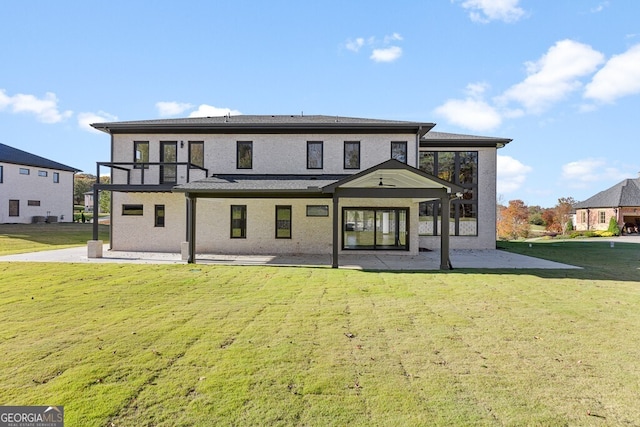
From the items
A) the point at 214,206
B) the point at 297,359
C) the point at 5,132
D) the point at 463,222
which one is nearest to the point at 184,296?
the point at 297,359

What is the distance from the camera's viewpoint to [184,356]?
4566mm

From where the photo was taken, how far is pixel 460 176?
64.0 feet

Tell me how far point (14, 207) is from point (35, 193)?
8.25 feet

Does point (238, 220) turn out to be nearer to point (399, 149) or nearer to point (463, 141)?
point (399, 149)

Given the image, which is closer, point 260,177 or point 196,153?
point 260,177

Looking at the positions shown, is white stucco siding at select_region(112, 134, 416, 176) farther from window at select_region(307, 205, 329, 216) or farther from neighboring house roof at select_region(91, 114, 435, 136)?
window at select_region(307, 205, 329, 216)

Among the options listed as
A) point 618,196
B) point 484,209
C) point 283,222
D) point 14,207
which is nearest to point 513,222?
point 618,196

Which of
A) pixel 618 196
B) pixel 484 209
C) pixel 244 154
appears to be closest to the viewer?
pixel 244 154

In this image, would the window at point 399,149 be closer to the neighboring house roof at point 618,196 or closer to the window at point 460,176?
the window at point 460,176

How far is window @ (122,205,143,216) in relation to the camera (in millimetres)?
16703

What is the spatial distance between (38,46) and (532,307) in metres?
20.1

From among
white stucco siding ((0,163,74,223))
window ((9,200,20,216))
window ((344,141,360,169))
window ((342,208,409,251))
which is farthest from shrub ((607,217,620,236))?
window ((9,200,20,216))

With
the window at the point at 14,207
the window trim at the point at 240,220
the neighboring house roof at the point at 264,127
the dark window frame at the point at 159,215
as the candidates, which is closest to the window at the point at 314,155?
the neighboring house roof at the point at 264,127

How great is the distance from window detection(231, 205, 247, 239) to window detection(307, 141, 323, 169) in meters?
3.86
